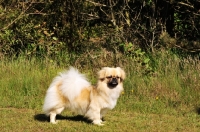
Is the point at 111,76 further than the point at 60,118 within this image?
No

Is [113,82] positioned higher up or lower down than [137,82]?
higher up

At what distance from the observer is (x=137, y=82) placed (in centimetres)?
927

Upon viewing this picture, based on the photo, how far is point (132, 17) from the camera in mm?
13336

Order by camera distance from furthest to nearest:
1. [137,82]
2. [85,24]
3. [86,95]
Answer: [85,24]
[137,82]
[86,95]

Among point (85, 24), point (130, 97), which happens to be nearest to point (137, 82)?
point (130, 97)

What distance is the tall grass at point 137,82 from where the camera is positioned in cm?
847

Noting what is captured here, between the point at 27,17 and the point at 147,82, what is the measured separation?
541 centimetres

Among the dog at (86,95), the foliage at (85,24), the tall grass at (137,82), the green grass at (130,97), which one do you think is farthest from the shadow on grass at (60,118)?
the foliage at (85,24)

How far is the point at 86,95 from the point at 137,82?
101 inches

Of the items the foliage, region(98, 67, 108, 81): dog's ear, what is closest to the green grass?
region(98, 67, 108, 81): dog's ear

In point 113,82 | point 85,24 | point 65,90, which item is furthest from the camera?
point 85,24

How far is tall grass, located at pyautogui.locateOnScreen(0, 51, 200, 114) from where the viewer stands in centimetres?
847

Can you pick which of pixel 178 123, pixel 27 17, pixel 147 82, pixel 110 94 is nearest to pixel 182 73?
pixel 147 82

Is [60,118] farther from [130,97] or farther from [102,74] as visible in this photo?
[130,97]
